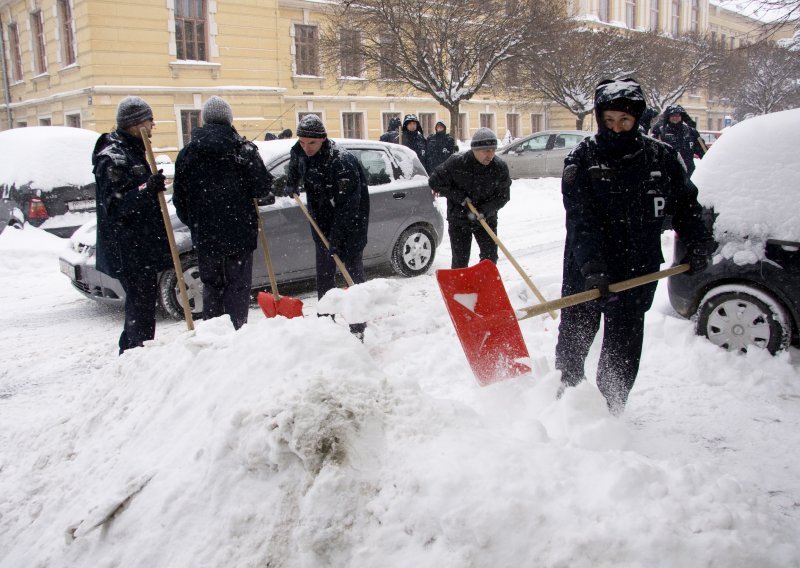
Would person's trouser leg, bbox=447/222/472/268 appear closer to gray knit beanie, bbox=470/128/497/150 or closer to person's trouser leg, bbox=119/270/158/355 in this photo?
gray knit beanie, bbox=470/128/497/150

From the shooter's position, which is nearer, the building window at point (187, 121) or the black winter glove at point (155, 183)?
the black winter glove at point (155, 183)

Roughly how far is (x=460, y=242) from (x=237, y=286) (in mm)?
2013

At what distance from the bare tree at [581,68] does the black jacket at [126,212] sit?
66.4 ft

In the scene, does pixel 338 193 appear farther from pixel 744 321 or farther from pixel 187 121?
pixel 187 121

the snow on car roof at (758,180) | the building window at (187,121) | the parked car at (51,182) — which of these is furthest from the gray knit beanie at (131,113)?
the building window at (187,121)

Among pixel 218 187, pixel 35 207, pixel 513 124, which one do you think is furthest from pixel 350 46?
pixel 513 124

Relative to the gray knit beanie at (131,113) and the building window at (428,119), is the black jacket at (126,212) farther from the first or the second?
the building window at (428,119)

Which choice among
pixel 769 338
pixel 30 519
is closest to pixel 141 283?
pixel 30 519

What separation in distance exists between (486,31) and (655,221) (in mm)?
15994

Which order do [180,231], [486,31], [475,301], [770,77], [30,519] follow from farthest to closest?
[770,77]
[486,31]
[180,231]
[475,301]
[30,519]

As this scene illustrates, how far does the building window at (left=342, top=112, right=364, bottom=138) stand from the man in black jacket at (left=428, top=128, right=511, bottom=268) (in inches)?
906

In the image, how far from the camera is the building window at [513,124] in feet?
113

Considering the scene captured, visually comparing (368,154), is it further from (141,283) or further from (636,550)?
(636,550)

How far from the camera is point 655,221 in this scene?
127 inches
